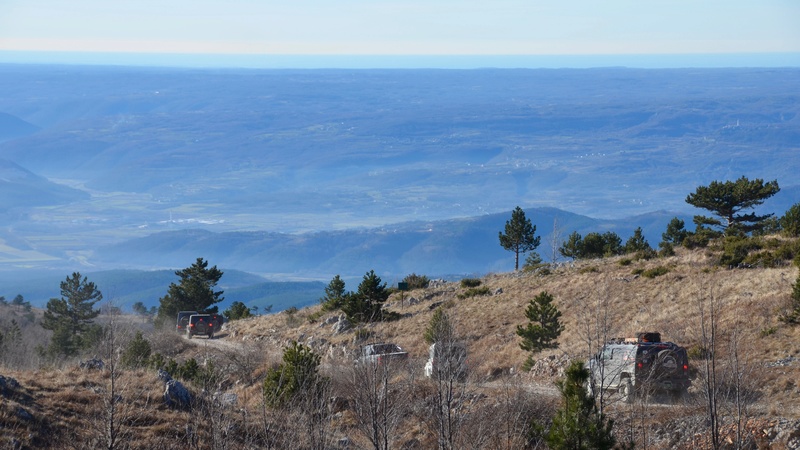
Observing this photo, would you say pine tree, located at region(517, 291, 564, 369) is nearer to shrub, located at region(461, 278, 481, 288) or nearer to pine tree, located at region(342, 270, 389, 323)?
pine tree, located at region(342, 270, 389, 323)

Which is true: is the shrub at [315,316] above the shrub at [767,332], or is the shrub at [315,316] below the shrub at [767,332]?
above

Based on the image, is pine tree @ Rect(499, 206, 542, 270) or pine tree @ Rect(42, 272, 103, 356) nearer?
pine tree @ Rect(499, 206, 542, 270)

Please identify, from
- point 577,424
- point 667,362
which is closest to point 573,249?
point 667,362

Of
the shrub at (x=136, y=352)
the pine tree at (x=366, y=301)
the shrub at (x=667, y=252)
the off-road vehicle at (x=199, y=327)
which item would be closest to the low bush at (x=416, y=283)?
the off-road vehicle at (x=199, y=327)

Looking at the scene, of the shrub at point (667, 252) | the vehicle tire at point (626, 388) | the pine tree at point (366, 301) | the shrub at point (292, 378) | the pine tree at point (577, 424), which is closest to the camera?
the pine tree at point (577, 424)

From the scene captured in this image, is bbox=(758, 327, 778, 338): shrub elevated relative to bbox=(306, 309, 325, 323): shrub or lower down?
lower down

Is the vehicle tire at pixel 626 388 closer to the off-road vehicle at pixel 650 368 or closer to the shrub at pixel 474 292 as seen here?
the off-road vehicle at pixel 650 368

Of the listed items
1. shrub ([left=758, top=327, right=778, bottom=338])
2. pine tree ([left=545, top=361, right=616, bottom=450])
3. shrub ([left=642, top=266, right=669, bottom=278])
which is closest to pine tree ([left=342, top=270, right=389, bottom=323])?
shrub ([left=642, top=266, right=669, bottom=278])

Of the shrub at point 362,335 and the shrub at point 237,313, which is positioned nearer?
the shrub at point 362,335

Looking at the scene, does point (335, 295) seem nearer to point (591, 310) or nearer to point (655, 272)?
point (655, 272)

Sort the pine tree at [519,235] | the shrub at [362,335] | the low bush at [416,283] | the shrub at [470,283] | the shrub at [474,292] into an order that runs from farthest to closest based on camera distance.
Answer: the pine tree at [519,235], the low bush at [416,283], the shrub at [470,283], the shrub at [474,292], the shrub at [362,335]

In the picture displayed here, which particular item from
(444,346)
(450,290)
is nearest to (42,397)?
(444,346)
